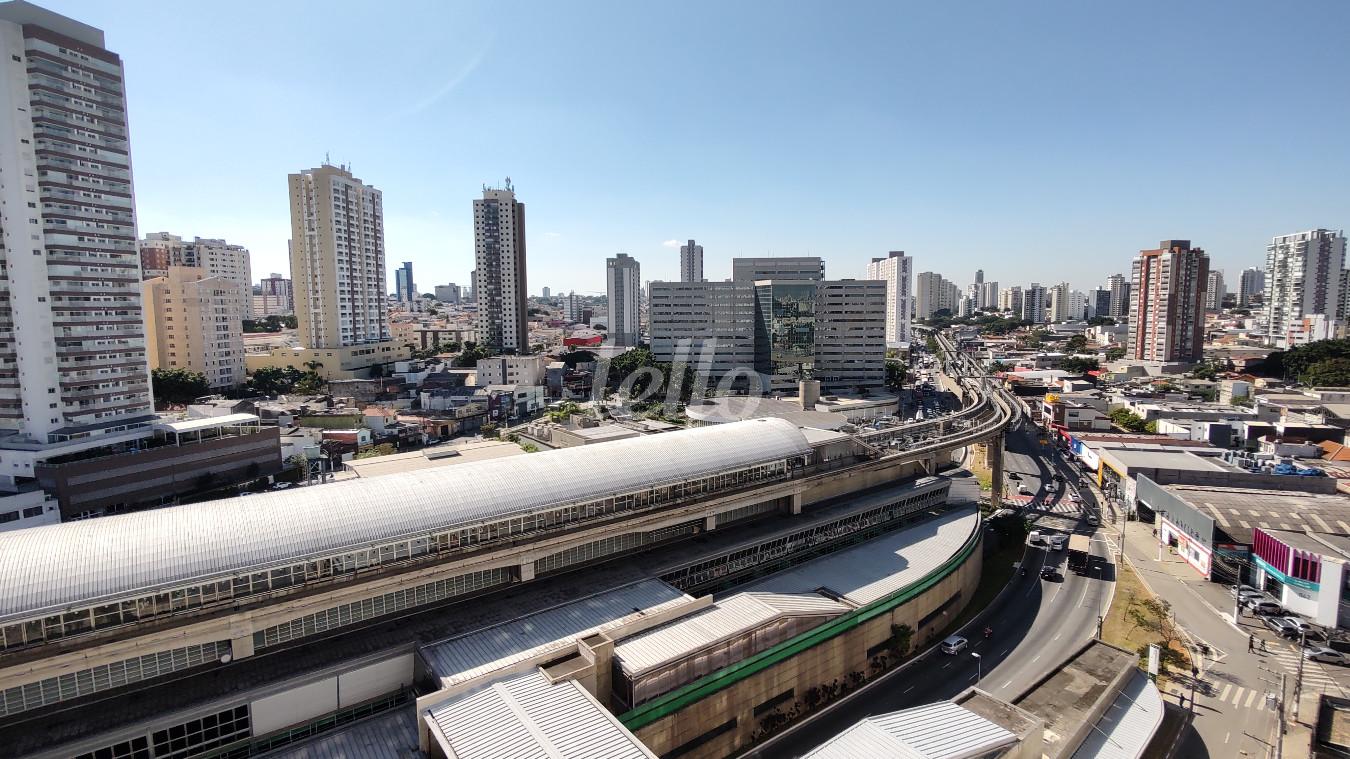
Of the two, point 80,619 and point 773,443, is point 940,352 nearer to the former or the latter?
point 773,443

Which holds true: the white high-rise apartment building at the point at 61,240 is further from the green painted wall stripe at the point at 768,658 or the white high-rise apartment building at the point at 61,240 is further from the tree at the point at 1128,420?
the tree at the point at 1128,420

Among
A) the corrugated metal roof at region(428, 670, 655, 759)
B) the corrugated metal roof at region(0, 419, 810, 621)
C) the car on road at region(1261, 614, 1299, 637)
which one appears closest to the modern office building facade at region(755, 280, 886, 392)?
the car on road at region(1261, 614, 1299, 637)

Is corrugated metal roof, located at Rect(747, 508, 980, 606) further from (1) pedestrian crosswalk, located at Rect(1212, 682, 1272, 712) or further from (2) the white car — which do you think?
(2) the white car

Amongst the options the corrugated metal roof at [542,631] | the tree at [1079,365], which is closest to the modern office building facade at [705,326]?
the tree at [1079,365]

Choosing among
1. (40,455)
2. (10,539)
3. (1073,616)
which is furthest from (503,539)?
(40,455)

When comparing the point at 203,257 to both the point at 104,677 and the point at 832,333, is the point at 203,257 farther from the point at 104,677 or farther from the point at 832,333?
the point at 104,677

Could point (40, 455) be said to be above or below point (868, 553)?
above

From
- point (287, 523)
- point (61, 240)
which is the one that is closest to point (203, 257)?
point (61, 240)
